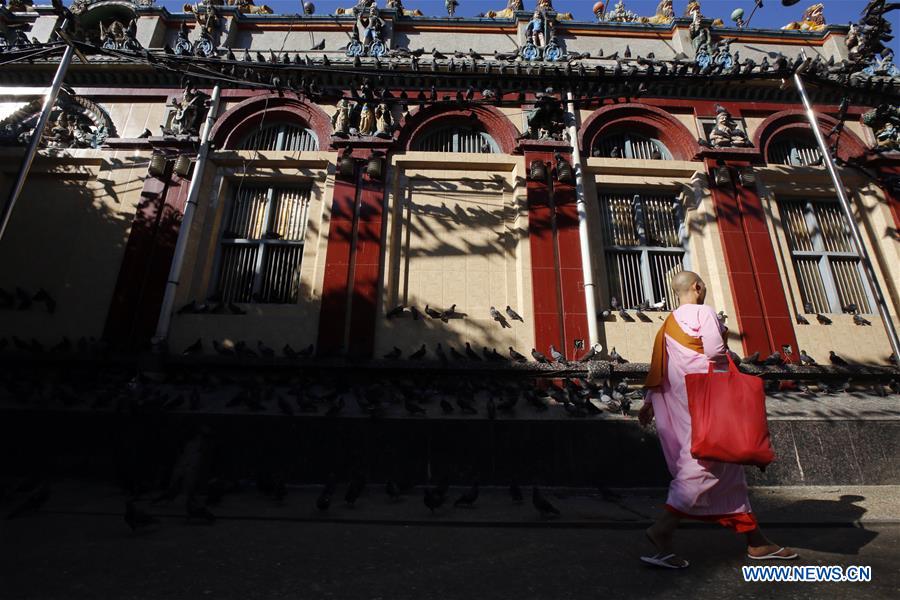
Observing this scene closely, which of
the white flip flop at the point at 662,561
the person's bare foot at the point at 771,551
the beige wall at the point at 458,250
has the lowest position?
the white flip flop at the point at 662,561

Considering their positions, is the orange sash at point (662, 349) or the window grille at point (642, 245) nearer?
the orange sash at point (662, 349)

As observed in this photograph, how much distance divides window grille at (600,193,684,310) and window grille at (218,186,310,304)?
646 centimetres

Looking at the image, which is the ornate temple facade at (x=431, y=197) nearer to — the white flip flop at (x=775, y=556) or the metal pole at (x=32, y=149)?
the metal pole at (x=32, y=149)

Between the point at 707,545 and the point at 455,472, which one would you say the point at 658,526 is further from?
the point at 455,472

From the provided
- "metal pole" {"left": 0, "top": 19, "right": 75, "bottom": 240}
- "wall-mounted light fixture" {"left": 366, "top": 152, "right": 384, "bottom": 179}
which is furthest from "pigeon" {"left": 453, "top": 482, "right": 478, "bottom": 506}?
"metal pole" {"left": 0, "top": 19, "right": 75, "bottom": 240}

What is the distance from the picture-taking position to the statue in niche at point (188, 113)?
980cm

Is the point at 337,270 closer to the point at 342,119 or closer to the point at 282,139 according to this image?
the point at 342,119

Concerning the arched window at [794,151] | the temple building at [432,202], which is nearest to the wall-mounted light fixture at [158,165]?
the temple building at [432,202]

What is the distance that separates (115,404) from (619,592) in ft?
23.7

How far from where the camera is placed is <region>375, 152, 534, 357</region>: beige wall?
8461 millimetres

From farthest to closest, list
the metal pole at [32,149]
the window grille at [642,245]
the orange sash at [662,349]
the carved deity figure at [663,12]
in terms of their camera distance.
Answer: the carved deity figure at [663,12]
the window grille at [642,245]
the metal pole at [32,149]
the orange sash at [662,349]

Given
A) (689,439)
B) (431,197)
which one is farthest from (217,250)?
(689,439)

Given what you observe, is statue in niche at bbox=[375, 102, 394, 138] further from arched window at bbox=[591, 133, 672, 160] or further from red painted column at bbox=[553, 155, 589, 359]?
arched window at bbox=[591, 133, 672, 160]

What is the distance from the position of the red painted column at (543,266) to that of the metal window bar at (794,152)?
5459mm
